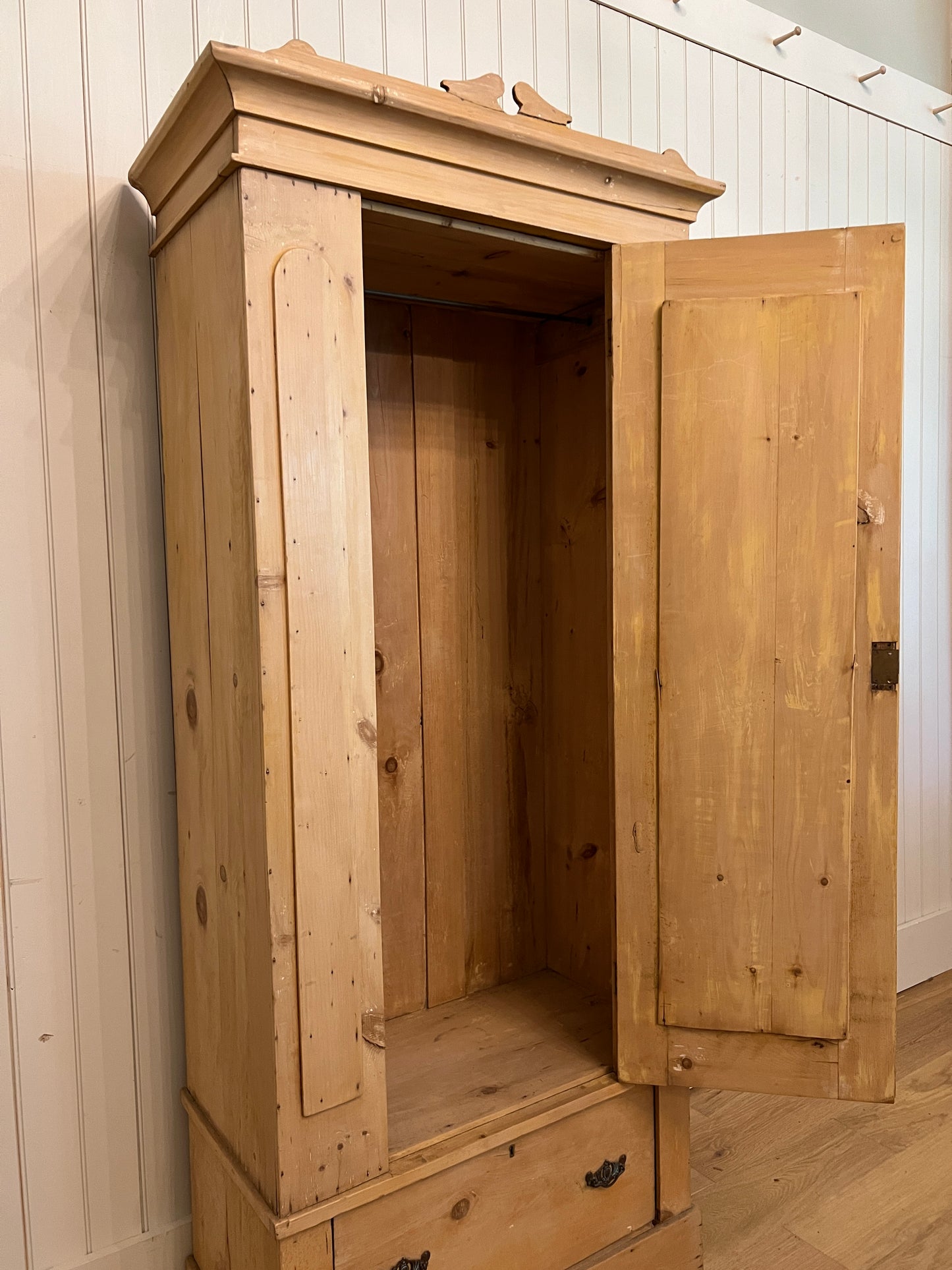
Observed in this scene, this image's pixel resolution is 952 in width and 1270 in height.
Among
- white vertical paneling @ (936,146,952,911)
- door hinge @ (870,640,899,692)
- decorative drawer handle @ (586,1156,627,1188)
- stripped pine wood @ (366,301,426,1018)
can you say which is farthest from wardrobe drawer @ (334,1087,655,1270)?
white vertical paneling @ (936,146,952,911)

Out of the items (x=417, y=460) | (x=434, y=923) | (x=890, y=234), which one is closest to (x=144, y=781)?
(x=434, y=923)

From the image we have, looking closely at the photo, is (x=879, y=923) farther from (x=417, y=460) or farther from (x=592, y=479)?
(x=417, y=460)

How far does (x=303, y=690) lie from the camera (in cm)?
131

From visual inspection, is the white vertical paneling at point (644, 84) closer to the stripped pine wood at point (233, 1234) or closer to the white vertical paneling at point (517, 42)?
the white vertical paneling at point (517, 42)

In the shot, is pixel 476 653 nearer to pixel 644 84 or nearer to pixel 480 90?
pixel 480 90

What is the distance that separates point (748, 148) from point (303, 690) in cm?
212

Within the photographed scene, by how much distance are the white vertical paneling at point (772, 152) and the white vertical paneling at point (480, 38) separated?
90 centimetres

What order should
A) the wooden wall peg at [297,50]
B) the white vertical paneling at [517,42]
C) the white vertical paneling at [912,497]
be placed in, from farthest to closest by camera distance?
the white vertical paneling at [912,497] → the white vertical paneling at [517,42] → the wooden wall peg at [297,50]

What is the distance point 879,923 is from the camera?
1616mm

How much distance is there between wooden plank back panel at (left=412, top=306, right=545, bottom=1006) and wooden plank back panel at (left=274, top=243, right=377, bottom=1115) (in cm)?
64

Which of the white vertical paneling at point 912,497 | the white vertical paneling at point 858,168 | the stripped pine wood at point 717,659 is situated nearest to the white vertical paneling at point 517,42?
the stripped pine wood at point 717,659

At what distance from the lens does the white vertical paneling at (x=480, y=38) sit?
1.99 m

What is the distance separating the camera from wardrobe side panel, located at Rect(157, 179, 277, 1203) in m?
1.31

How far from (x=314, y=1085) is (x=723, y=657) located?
97 centimetres
